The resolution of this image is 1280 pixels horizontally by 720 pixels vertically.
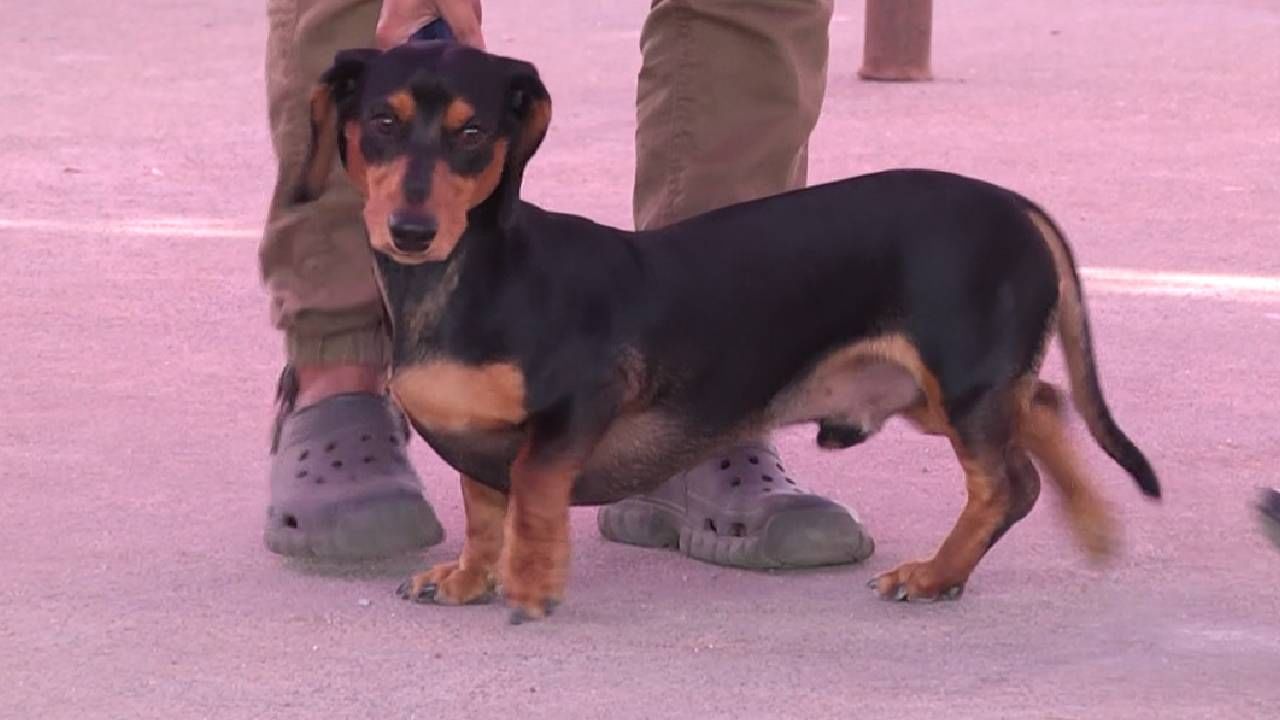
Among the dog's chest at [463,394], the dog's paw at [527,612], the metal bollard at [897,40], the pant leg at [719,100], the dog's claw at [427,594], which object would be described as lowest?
the metal bollard at [897,40]

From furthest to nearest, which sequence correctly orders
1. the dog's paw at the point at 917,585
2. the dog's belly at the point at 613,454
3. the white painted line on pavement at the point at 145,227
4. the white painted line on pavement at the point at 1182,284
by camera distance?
the white painted line on pavement at the point at 145,227 < the white painted line on pavement at the point at 1182,284 < the dog's paw at the point at 917,585 < the dog's belly at the point at 613,454

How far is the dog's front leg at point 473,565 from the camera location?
130 inches

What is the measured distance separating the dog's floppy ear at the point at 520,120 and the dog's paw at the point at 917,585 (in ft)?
2.35

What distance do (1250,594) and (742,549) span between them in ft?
2.29

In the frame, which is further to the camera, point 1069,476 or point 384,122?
point 1069,476

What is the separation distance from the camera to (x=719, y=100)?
12.2 ft

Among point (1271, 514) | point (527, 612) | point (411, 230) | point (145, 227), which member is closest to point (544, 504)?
point (527, 612)

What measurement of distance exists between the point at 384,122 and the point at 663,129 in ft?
2.56

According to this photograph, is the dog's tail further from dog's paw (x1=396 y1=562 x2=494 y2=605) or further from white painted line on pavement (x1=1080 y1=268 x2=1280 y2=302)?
white painted line on pavement (x1=1080 y1=268 x2=1280 y2=302)

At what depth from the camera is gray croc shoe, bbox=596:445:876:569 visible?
3.48 m

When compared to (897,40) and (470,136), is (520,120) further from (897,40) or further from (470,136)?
(897,40)

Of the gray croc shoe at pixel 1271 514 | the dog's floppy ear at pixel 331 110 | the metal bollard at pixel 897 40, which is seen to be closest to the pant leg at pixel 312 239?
the dog's floppy ear at pixel 331 110

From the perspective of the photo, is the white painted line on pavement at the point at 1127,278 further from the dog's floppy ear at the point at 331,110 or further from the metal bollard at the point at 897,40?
the metal bollard at the point at 897,40

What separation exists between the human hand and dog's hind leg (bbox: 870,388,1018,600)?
0.83 m
